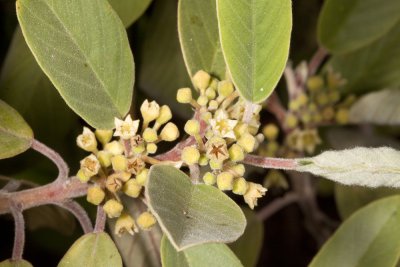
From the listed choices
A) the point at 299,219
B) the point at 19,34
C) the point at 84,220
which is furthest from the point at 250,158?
the point at 299,219

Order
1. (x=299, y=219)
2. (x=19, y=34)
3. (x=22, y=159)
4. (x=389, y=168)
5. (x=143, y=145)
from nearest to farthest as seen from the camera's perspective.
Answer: (x=389, y=168) < (x=143, y=145) < (x=19, y=34) < (x=22, y=159) < (x=299, y=219)

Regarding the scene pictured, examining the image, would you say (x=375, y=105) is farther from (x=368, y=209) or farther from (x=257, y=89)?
(x=257, y=89)

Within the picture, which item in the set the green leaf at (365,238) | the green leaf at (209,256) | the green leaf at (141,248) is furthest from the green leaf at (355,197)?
the green leaf at (209,256)

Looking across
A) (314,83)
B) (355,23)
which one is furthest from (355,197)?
(355,23)

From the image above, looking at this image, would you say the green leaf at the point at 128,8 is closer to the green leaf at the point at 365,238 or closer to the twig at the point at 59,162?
the twig at the point at 59,162

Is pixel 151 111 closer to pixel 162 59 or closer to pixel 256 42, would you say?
pixel 256 42

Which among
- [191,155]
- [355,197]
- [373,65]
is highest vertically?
[191,155]
